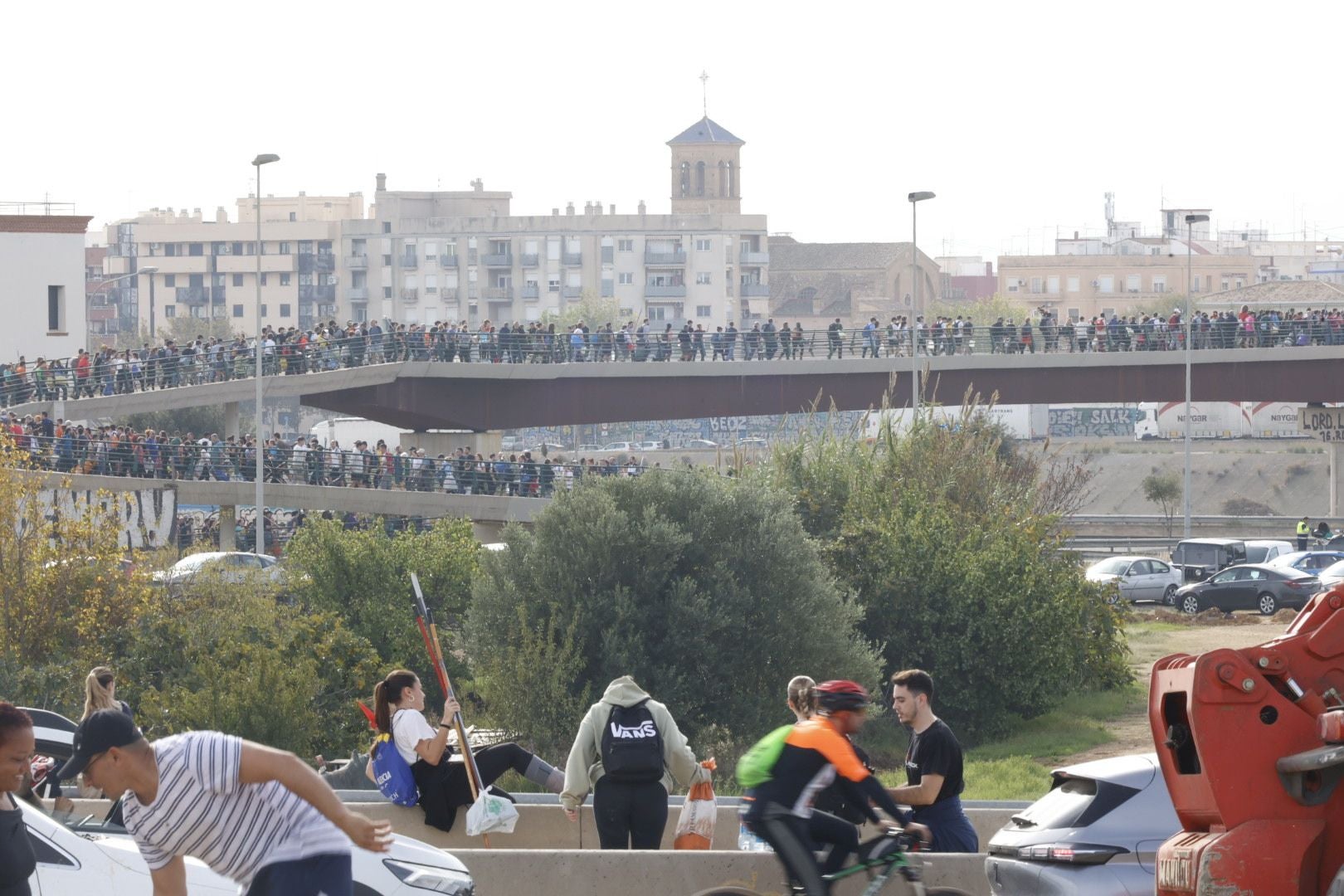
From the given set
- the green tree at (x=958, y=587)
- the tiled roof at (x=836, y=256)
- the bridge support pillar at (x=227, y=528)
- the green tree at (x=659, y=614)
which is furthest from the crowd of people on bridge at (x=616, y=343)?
the tiled roof at (x=836, y=256)

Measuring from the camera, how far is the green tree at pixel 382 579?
88.2 feet

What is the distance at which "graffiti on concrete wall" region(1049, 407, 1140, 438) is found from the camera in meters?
119

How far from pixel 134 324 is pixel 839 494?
136510 mm

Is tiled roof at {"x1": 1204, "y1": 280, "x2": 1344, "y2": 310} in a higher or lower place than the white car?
higher

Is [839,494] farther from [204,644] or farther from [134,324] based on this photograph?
[134,324]

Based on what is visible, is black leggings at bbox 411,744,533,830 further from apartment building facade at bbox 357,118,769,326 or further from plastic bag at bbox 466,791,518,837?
apartment building facade at bbox 357,118,769,326

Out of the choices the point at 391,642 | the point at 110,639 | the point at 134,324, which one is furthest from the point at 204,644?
the point at 134,324

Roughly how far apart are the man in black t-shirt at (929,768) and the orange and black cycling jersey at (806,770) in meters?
1.02

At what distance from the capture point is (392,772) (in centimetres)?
1071

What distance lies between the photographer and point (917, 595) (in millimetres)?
27656

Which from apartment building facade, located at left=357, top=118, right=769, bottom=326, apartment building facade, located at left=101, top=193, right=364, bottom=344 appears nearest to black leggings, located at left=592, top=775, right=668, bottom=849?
Result: apartment building facade, located at left=357, top=118, right=769, bottom=326

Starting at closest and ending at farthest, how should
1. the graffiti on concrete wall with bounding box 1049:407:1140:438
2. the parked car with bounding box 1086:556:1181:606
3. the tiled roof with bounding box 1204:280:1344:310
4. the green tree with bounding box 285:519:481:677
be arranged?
the green tree with bounding box 285:519:481:677
the parked car with bounding box 1086:556:1181:606
the graffiti on concrete wall with bounding box 1049:407:1140:438
the tiled roof with bounding box 1204:280:1344:310

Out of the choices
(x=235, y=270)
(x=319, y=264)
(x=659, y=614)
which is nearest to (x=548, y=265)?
(x=319, y=264)

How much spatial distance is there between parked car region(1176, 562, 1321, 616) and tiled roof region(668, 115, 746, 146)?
12871 centimetres
